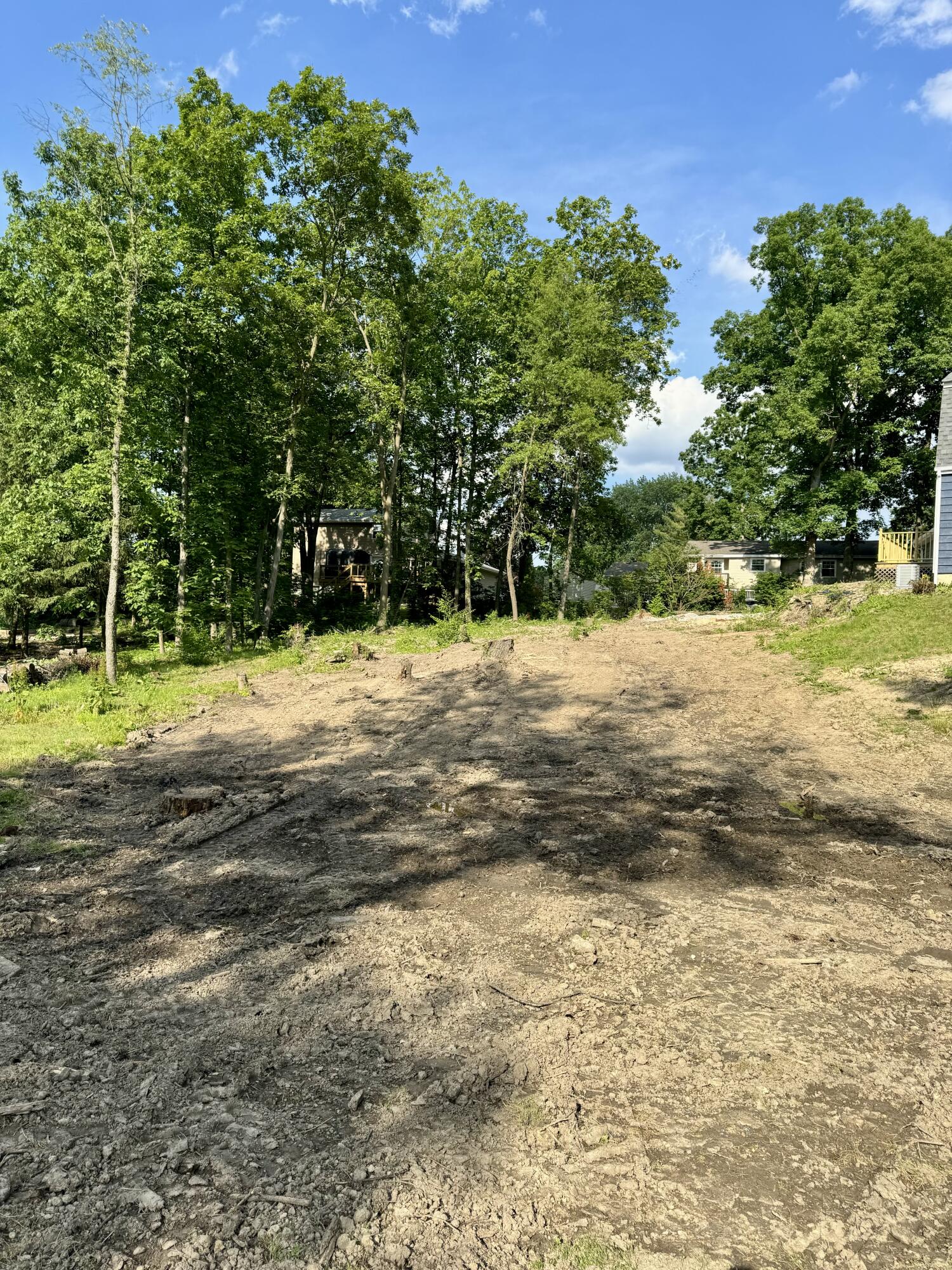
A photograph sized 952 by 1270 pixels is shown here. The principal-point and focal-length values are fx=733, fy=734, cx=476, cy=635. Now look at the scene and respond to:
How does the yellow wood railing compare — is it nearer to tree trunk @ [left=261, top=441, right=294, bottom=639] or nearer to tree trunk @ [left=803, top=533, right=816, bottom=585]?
tree trunk @ [left=803, top=533, right=816, bottom=585]

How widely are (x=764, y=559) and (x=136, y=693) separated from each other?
120 feet

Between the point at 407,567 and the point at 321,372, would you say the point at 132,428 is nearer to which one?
the point at 321,372

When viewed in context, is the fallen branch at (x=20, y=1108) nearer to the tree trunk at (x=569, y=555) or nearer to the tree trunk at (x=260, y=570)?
the tree trunk at (x=260, y=570)

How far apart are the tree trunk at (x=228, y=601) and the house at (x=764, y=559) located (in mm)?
23719

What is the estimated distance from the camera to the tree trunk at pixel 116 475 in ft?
50.9

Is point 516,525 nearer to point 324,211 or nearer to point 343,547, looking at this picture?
point 324,211

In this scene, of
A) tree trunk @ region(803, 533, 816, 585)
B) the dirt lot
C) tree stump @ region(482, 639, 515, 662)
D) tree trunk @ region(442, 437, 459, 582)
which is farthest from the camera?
tree trunk @ region(442, 437, 459, 582)

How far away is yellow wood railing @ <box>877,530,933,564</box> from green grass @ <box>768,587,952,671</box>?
7.10 metres

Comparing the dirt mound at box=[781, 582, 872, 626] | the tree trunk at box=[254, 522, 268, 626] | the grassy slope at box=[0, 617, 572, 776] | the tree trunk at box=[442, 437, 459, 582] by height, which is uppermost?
the tree trunk at box=[442, 437, 459, 582]

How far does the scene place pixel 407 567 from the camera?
112 ft

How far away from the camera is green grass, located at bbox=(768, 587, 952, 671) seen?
13562 mm

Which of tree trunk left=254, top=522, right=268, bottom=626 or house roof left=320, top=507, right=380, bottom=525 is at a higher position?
house roof left=320, top=507, right=380, bottom=525

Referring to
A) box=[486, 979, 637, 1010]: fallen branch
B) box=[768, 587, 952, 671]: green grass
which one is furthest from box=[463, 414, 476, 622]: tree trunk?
box=[486, 979, 637, 1010]: fallen branch

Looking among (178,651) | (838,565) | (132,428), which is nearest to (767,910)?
(132,428)
